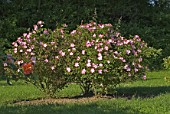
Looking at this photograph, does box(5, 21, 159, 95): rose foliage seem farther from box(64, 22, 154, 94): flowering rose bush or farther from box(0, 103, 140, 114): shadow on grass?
box(0, 103, 140, 114): shadow on grass

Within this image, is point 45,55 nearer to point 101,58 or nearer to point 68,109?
point 101,58

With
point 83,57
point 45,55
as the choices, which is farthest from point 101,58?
point 45,55

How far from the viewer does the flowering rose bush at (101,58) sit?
309 inches

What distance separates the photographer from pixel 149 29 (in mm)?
18328

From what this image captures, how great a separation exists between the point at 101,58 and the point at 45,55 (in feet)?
3.44

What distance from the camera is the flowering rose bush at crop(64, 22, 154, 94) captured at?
309 inches

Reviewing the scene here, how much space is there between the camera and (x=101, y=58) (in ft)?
25.7

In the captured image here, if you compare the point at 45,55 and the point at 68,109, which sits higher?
the point at 45,55

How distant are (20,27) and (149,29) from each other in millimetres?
5443

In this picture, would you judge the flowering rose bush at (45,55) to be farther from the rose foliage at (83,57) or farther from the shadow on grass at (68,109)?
the shadow on grass at (68,109)

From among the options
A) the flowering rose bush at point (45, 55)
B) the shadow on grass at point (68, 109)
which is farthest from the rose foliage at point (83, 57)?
the shadow on grass at point (68, 109)

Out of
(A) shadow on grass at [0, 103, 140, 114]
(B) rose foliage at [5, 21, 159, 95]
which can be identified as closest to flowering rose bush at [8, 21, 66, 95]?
(B) rose foliage at [5, 21, 159, 95]

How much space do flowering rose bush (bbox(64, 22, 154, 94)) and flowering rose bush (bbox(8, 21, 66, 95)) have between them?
0.72 ft

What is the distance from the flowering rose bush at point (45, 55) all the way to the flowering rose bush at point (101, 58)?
218 mm
